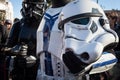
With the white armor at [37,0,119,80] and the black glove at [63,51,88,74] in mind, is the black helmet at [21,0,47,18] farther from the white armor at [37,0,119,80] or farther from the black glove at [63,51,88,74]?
the black glove at [63,51,88,74]

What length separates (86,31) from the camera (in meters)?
2.21

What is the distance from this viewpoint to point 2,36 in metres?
7.29

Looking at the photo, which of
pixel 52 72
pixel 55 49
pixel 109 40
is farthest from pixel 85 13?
pixel 52 72

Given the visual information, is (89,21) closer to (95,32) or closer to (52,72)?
(95,32)

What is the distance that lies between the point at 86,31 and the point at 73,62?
22 centimetres

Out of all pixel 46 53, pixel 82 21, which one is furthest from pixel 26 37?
pixel 82 21

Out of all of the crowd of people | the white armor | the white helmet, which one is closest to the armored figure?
the crowd of people

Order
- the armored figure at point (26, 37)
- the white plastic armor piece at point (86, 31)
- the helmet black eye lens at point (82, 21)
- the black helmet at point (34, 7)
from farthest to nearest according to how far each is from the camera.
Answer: the black helmet at point (34, 7)
the armored figure at point (26, 37)
the helmet black eye lens at point (82, 21)
the white plastic armor piece at point (86, 31)

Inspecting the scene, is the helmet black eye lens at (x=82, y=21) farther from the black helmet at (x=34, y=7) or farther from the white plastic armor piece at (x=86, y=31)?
the black helmet at (x=34, y=7)

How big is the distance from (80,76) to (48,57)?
0.33m

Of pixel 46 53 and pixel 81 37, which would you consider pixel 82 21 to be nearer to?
pixel 81 37

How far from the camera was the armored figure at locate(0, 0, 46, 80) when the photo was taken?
14.0 feet

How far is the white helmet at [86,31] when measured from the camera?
6.88ft

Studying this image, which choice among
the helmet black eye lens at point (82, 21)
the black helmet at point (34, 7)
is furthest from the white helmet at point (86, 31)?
the black helmet at point (34, 7)
